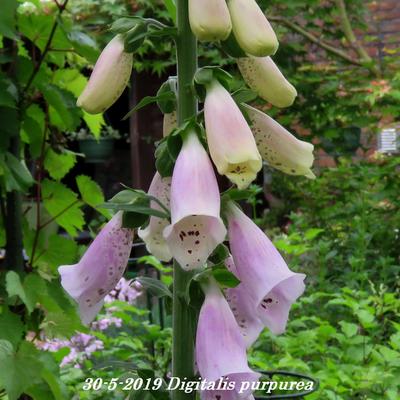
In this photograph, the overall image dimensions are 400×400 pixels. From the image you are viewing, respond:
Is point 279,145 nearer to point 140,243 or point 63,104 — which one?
point 63,104

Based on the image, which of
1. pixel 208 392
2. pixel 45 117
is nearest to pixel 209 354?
pixel 208 392

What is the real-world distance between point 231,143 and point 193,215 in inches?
3.0

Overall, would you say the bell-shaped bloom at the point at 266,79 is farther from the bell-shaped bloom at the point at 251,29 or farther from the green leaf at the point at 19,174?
the green leaf at the point at 19,174

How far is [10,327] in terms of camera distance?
104cm

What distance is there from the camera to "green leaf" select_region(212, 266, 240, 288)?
0.68 meters

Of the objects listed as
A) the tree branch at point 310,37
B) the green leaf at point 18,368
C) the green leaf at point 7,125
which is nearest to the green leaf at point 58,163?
the green leaf at point 7,125

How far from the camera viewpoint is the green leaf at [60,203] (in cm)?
123

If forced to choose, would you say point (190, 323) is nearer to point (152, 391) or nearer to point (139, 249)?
point (152, 391)

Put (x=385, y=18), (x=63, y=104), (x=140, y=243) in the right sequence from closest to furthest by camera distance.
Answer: (x=63, y=104)
(x=140, y=243)
(x=385, y=18)

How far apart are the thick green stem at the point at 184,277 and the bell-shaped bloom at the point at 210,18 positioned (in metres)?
0.07

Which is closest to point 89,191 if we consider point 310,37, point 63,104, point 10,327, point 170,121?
point 63,104

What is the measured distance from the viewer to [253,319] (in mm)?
732

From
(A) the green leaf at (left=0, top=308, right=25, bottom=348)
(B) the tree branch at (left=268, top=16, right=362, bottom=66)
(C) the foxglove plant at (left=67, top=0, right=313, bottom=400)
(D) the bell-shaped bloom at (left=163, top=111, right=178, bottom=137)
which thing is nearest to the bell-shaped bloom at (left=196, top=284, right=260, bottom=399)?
(C) the foxglove plant at (left=67, top=0, right=313, bottom=400)

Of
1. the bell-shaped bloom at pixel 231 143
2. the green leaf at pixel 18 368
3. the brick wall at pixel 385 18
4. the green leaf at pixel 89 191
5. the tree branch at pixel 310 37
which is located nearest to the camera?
the bell-shaped bloom at pixel 231 143
